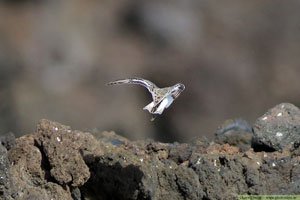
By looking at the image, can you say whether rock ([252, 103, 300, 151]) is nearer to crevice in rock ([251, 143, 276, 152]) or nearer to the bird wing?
crevice in rock ([251, 143, 276, 152])

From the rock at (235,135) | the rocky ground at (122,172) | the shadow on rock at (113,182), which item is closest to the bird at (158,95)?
the rocky ground at (122,172)

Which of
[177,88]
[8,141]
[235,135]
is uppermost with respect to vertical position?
[235,135]

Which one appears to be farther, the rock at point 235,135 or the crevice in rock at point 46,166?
the rock at point 235,135

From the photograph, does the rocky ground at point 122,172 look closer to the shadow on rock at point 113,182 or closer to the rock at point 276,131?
the shadow on rock at point 113,182

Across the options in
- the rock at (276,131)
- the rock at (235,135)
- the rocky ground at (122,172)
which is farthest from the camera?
the rock at (235,135)

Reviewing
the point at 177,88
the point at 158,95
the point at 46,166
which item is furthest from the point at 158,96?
the point at 46,166

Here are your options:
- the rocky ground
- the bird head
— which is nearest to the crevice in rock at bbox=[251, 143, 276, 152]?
the rocky ground

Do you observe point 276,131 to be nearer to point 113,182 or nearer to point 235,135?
point 235,135

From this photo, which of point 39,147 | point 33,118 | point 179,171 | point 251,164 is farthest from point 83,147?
point 33,118

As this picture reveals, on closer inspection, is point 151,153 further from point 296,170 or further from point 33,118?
point 33,118
